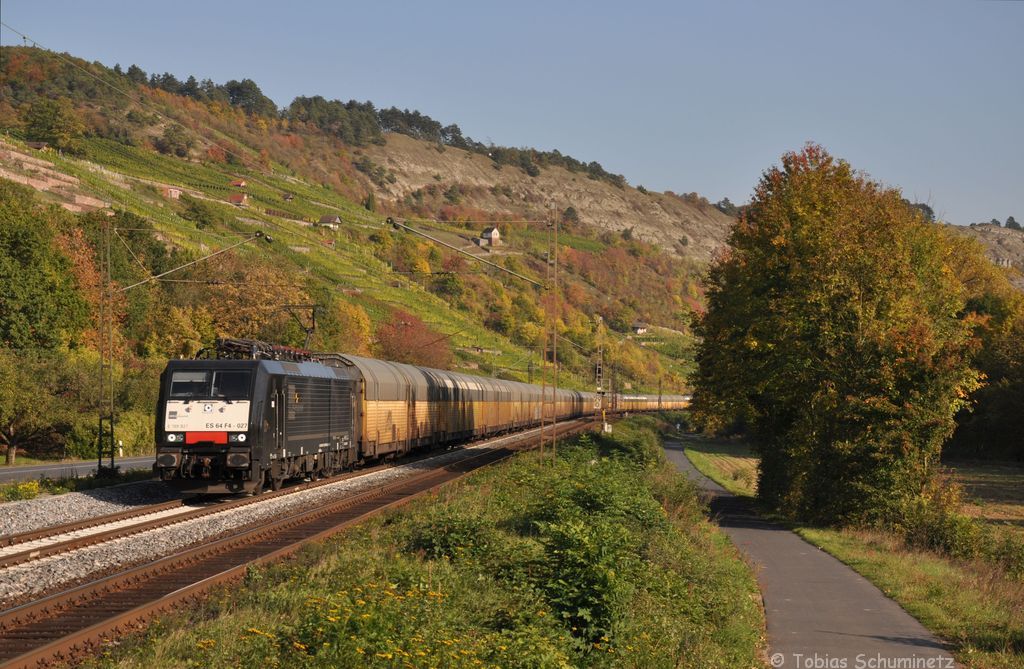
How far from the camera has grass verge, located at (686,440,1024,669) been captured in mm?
14875

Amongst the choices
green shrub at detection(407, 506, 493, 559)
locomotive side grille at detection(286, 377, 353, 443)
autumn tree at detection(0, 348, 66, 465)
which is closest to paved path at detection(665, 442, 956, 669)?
green shrub at detection(407, 506, 493, 559)

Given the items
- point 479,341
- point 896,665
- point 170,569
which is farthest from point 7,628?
point 479,341

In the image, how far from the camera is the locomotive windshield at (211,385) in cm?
2575

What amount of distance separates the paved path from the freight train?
39.9ft

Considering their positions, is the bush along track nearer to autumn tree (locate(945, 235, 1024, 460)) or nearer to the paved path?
the paved path

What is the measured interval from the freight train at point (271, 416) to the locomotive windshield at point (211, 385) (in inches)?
1.0

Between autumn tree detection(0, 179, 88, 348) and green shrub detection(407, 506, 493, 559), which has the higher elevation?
Result: autumn tree detection(0, 179, 88, 348)

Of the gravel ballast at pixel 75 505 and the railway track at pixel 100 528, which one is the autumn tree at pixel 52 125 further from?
the railway track at pixel 100 528

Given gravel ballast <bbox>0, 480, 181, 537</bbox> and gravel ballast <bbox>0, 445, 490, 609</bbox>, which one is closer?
gravel ballast <bbox>0, 445, 490, 609</bbox>

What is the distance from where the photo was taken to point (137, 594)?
1442cm

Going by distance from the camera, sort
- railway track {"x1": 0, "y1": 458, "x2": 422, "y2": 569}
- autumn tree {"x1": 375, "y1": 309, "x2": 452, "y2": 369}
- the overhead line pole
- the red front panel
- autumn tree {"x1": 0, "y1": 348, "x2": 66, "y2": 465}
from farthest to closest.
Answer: autumn tree {"x1": 375, "y1": 309, "x2": 452, "y2": 369}, autumn tree {"x1": 0, "y1": 348, "x2": 66, "y2": 465}, the overhead line pole, the red front panel, railway track {"x1": 0, "y1": 458, "x2": 422, "y2": 569}

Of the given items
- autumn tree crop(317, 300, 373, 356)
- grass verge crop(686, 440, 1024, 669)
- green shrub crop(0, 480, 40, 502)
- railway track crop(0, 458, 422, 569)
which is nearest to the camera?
grass verge crop(686, 440, 1024, 669)

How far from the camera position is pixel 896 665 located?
43.3 feet

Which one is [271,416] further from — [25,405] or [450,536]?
[25,405]
